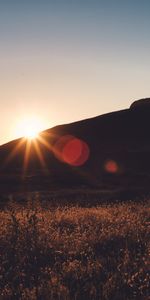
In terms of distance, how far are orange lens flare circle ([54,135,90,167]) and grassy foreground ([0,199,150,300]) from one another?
41.7 m

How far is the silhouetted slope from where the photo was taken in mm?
41875

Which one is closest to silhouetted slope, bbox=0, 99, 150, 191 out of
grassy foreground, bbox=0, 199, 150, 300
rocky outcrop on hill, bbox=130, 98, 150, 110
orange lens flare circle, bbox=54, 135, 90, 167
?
orange lens flare circle, bbox=54, 135, 90, 167

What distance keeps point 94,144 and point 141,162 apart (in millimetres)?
11473

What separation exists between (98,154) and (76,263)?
157 ft

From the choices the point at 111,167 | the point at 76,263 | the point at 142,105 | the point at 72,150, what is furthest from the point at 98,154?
the point at 76,263

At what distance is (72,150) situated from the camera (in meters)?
60.1

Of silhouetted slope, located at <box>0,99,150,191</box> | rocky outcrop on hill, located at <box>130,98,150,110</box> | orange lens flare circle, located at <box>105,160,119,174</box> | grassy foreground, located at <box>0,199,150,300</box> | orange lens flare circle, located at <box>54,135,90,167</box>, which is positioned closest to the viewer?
grassy foreground, located at <box>0,199,150,300</box>

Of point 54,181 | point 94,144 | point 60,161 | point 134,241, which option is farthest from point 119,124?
point 134,241

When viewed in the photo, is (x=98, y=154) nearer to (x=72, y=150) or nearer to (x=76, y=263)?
(x=72, y=150)

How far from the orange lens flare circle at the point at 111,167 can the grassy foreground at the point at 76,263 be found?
35291mm

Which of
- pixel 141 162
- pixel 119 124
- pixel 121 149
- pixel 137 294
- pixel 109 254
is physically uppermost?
pixel 119 124

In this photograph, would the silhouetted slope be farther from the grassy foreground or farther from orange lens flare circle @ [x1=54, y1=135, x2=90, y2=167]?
the grassy foreground

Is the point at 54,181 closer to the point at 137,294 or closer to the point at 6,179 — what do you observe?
the point at 6,179

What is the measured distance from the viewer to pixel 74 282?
6.60 m
